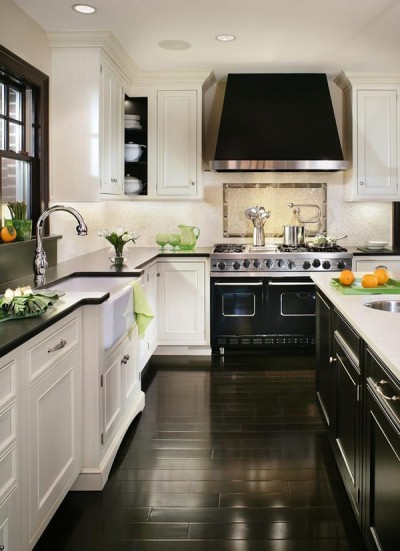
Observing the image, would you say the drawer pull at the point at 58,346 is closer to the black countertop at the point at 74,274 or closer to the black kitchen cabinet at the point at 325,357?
the black countertop at the point at 74,274

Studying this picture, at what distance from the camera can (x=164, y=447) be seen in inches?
130

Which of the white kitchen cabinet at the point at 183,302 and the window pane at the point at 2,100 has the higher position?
the window pane at the point at 2,100

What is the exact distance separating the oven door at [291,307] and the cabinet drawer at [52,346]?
118 inches

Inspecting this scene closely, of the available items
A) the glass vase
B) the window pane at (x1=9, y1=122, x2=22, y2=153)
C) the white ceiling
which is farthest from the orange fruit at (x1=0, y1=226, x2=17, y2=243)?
the white ceiling

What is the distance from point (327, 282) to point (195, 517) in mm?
1603

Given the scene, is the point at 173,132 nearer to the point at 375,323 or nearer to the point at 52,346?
the point at 52,346

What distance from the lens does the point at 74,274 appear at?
3852mm

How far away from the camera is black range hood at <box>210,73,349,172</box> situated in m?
5.46

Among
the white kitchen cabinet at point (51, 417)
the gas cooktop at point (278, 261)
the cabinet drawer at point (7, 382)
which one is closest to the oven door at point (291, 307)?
the gas cooktop at point (278, 261)

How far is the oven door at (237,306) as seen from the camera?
538 cm

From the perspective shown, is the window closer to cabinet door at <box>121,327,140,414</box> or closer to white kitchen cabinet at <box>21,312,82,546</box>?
cabinet door at <box>121,327,140,414</box>

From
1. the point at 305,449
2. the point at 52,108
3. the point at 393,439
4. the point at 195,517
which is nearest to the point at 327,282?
the point at 305,449

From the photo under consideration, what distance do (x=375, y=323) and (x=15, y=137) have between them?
9.38 ft

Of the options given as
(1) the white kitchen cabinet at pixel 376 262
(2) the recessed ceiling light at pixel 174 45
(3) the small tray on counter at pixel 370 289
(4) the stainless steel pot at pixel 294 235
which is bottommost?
(3) the small tray on counter at pixel 370 289
